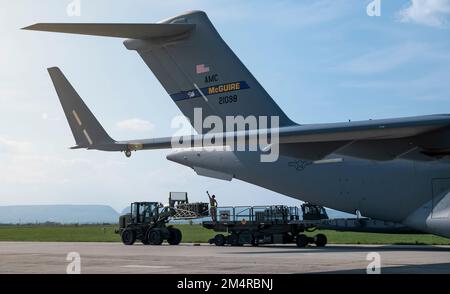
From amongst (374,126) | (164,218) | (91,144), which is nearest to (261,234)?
(164,218)

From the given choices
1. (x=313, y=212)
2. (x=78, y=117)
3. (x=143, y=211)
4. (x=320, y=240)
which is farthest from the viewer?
(x=143, y=211)

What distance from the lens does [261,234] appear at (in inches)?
941

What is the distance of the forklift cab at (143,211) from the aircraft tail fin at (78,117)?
10.1m

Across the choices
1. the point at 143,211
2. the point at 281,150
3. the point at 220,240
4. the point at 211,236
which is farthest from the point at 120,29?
the point at 211,236

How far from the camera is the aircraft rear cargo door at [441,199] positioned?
1627 cm

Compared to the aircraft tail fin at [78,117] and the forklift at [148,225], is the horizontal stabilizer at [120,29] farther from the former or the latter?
the forklift at [148,225]

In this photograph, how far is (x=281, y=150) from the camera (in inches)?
667

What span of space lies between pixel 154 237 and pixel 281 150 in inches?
442

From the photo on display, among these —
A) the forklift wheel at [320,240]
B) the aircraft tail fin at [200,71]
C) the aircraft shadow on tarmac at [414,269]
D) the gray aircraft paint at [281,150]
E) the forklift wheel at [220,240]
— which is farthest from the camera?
the forklift wheel at [220,240]

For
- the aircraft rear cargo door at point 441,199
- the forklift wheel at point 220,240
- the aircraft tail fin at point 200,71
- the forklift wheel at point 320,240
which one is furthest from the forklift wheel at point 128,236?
the aircraft rear cargo door at point 441,199

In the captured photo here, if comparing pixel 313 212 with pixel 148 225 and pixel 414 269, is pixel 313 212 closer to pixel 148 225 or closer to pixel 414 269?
pixel 148 225

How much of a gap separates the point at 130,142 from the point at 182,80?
431 centimetres

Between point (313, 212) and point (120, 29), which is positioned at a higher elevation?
point (120, 29)
